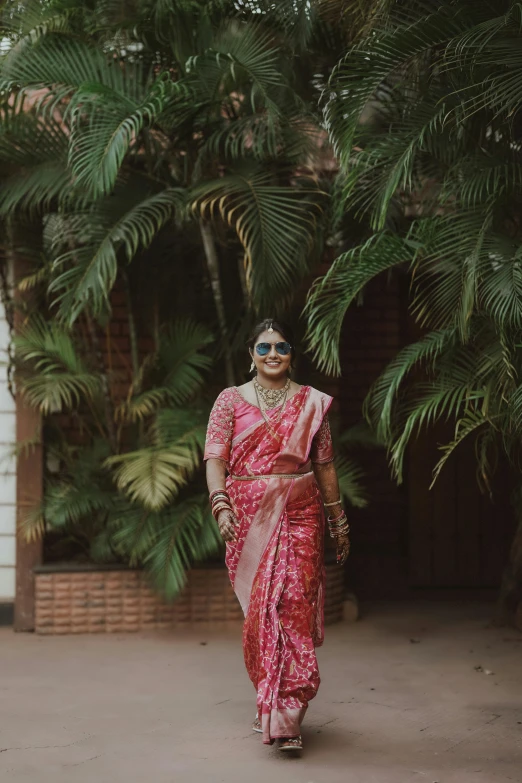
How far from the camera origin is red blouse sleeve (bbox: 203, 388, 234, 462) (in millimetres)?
4770

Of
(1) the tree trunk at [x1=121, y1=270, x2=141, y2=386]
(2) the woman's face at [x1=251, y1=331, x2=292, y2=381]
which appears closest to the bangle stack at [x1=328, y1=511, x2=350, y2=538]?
(2) the woman's face at [x1=251, y1=331, x2=292, y2=381]

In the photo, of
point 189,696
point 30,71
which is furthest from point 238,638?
point 30,71

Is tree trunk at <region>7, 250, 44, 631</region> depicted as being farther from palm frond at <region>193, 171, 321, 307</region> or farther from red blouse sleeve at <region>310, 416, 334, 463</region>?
red blouse sleeve at <region>310, 416, 334, 463</region>

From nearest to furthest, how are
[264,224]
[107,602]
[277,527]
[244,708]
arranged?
[277,527] < [244,708] < [264,224] < [107,602]

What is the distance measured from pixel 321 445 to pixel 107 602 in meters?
2.78

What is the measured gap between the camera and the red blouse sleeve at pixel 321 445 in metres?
4.88

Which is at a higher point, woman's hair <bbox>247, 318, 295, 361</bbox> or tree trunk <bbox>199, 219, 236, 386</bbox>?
tree trunk <bbox>199, 219, 236, 386</bbox>

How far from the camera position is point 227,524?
4578 millimetres

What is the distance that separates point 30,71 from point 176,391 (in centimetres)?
215

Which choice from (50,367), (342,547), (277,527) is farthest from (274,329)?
(50,367)

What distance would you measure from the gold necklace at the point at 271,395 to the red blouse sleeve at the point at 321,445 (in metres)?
0.22

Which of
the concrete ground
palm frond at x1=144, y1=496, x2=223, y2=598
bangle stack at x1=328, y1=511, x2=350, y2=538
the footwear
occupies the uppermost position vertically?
bangle stack at x1=328, y1=511, x2=350, y2=538

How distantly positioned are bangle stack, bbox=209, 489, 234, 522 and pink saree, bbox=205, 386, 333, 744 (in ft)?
0.44

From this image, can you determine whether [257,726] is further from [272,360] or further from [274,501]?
[272,360]
